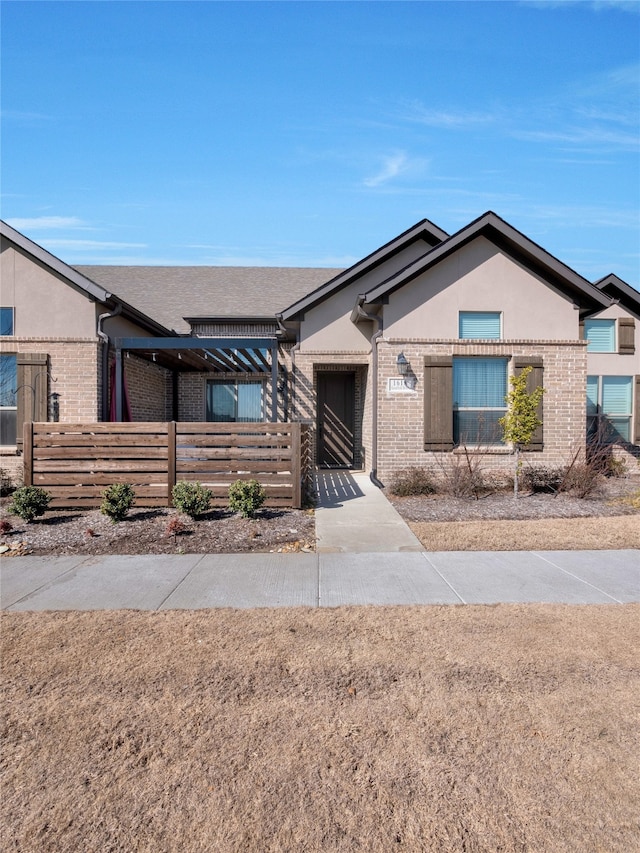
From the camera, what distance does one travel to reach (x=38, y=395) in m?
12.2

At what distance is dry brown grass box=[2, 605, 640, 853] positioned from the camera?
8.14 ft

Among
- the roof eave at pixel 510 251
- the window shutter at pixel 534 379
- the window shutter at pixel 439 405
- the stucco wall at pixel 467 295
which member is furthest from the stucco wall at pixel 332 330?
the window shutter at pixel 534 379

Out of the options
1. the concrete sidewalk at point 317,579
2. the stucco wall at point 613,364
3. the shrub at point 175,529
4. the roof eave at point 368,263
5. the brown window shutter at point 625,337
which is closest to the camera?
the concrete sidewalk at point 317,579

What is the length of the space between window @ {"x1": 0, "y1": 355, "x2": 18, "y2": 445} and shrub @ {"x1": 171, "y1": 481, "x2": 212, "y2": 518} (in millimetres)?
5766

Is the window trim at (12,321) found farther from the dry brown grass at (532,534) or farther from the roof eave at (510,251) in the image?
the dry brown grass at (532,534)

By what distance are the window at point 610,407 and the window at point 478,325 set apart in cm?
465

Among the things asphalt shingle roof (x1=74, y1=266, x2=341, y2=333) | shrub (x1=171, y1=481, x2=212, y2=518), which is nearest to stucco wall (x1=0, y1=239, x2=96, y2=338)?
asphalt shingle roof (x1=74, y1=266, x2=341, y2=333)

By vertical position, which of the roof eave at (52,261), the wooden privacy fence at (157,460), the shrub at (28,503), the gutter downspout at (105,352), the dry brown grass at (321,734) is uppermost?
the roof eave at (52,261)

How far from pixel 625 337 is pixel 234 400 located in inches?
439

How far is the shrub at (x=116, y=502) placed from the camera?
345 inches

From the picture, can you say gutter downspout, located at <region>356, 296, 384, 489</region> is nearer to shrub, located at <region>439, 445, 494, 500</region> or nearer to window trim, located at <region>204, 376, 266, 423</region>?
shrub, located at <region>439, 445, 494, 500</region>

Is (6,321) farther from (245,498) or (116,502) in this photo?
(245,498)

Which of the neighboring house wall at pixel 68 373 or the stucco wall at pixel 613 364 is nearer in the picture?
the neighboring house wall at pixel 68 373

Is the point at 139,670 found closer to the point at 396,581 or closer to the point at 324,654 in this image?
the point at 324,654
